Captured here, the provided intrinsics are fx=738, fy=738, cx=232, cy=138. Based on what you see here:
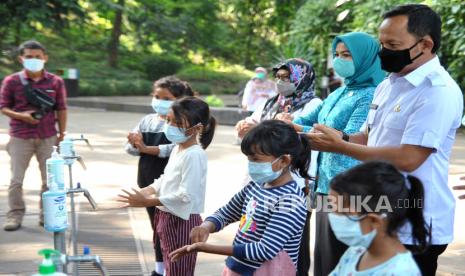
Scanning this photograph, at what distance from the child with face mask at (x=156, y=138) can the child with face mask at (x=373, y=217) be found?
2.98 metres

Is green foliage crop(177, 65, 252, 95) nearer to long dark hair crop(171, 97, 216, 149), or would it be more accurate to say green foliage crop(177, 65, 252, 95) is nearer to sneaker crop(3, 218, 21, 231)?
sneaker crop(3, 218, 21, 231)

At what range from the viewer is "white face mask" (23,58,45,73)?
691 centimetres

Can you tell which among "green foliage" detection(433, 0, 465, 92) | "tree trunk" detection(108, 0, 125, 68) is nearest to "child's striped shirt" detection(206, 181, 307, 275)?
"green foliage" detection(433, 0, 465, 92)

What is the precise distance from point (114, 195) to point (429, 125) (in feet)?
20.2

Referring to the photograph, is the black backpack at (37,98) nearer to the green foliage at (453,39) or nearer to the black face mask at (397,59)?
the black face mask at (397,59)

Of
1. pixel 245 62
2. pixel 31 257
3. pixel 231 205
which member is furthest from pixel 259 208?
pixel 245 62

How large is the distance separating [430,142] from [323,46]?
17.7m

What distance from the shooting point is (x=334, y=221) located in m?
2.67

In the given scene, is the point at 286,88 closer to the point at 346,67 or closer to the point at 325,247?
the point at 346,67

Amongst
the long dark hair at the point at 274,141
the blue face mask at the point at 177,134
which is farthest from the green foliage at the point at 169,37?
the long dark hair at the point at 274,141

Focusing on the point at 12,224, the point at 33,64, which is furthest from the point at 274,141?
the point at 12,224

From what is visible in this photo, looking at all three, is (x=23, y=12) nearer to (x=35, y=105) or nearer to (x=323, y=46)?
(x=323, y=46)

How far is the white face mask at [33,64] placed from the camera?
6.91 meters

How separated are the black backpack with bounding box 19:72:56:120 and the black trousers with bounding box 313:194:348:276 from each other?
11.6 ft
